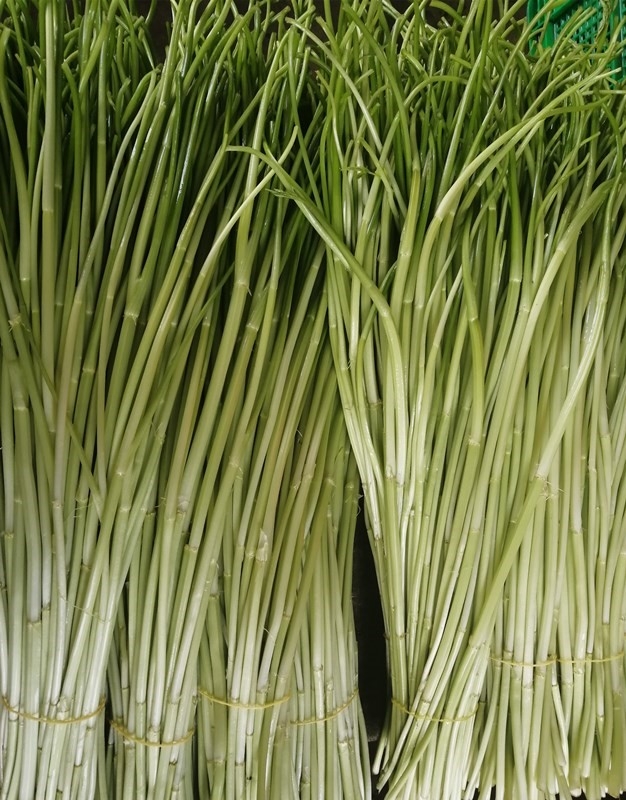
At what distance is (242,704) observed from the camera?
0.68 meters

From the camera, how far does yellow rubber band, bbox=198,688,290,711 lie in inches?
26.8

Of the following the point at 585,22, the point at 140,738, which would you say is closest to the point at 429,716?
Answer: the point at 140,738

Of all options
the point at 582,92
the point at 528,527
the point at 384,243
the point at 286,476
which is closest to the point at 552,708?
the point at 528,527

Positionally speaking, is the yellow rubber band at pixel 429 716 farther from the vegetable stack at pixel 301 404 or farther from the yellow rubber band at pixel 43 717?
the yellow rubber band at pixel 43 717

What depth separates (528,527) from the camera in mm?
743

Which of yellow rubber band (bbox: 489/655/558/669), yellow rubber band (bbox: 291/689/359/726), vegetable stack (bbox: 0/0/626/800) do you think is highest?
vegetable stack (bbox: 0/0/626/800)

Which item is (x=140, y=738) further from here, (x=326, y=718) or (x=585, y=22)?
(x=585, y=22)

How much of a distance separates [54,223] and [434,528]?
0.53 m

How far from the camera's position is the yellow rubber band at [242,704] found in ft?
2.23

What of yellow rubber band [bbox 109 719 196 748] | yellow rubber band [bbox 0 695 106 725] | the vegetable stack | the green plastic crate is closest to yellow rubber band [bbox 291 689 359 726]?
the vegetable stack

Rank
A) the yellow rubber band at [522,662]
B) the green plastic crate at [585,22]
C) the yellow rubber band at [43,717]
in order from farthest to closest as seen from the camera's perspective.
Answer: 1. the green plastic crate at [585,22]
2. the yellow rubber band at [522,662]
3. the yellow rubber band at [43,717]

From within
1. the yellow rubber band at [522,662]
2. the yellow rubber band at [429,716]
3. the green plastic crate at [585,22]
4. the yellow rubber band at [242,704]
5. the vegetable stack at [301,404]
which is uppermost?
the green plastic crate at [585,22]

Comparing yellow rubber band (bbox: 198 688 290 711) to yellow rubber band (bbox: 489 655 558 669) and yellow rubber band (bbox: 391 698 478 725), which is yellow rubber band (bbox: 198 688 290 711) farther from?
yellow rubber band (bbox: 489 655 558 669)

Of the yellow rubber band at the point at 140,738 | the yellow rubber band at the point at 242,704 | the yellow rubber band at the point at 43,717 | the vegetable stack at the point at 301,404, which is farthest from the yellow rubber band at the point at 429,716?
the yellow rubber band at the point at 43,717
